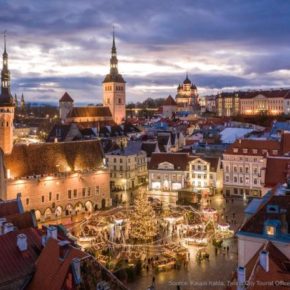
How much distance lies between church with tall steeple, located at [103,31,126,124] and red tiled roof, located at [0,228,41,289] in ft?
311

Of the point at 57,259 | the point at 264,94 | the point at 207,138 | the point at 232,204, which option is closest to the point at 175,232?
the point at 232,204

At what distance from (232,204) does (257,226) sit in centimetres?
3021

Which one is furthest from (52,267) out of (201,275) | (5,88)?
(5,88)

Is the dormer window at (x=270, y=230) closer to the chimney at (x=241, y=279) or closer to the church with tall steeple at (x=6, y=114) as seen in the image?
the chimney at (x=241, y=279)

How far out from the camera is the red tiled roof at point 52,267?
1892 centimetres

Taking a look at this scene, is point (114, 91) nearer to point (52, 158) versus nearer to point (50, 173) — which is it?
point (52, 158)

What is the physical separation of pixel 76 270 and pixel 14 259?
3780mm

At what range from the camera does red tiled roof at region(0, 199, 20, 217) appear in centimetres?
2848

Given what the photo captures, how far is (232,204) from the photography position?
2114 inches

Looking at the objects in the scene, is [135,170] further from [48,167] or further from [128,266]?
[128,266]

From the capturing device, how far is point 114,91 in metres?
116

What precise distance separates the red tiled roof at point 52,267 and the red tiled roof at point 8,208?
8483 mm

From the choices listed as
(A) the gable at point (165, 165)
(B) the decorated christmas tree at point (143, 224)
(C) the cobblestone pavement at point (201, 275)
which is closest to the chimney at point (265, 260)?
(C) the cobblestone pavement at point (201, 275)

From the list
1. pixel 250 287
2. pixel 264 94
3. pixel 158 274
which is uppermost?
pixel 264 94
